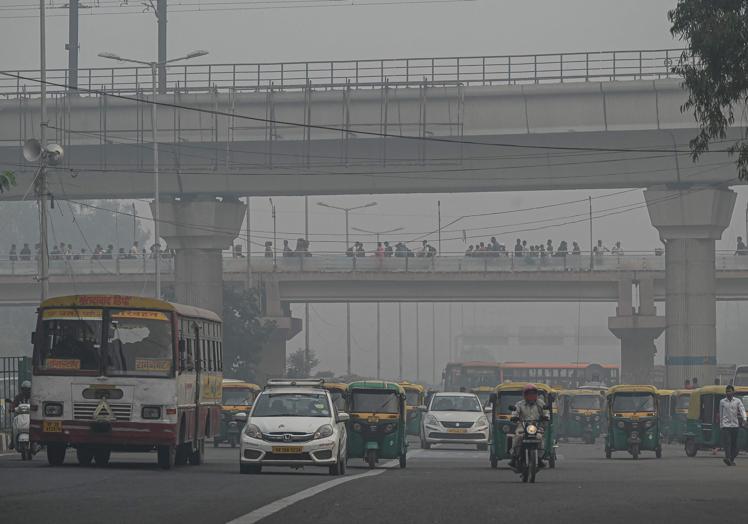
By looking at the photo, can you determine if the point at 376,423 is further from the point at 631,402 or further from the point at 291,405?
the point at 631,402

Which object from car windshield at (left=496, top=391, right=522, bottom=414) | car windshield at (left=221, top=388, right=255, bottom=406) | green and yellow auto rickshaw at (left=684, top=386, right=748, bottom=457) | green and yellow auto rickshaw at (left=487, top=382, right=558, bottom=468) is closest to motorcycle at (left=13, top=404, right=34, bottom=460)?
green and yellow auto rickshaw at (left=487, top=382, right=558, bottom=468)

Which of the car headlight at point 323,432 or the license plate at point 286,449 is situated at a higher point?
the car headlight at point 323,432

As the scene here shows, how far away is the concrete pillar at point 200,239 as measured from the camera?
6531 cm

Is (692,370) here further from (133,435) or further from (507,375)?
(133,435)

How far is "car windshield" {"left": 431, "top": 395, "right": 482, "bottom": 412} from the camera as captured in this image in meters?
45.8

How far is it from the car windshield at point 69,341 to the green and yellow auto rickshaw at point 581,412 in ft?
110

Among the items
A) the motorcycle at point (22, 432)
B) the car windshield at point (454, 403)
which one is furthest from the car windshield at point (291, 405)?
the car windshield at point (454, 403)

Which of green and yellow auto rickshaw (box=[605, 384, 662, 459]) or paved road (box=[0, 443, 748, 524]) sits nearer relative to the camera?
paved road (box=[0, 443, 748, 524])

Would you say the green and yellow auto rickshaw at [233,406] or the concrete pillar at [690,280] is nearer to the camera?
the green and yellow auto rickshaw at [233,406]

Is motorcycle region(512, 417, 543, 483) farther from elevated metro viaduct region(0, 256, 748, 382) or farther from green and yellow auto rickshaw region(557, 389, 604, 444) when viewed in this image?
elevated metro viaduct region(0, 256, 748, 382)

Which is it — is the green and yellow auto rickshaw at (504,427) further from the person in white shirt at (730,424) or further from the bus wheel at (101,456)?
the bus wheel at (101,456)

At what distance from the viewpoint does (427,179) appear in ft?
200

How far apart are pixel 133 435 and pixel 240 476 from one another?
2385 millimetres

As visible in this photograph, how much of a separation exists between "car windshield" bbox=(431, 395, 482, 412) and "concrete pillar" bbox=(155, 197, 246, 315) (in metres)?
19.9
